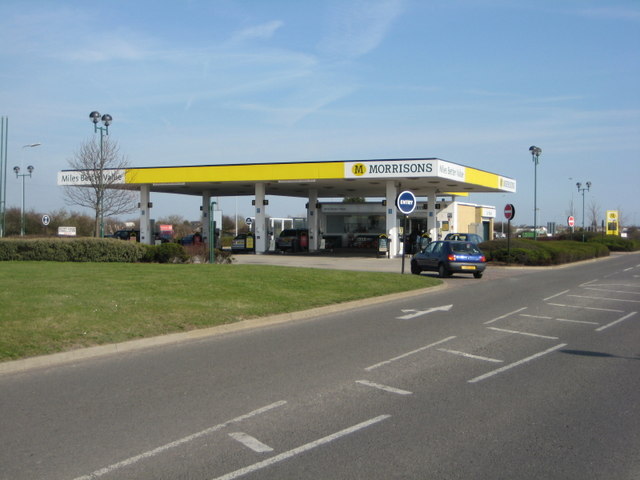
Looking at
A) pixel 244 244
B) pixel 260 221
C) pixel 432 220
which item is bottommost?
pixel 244 244

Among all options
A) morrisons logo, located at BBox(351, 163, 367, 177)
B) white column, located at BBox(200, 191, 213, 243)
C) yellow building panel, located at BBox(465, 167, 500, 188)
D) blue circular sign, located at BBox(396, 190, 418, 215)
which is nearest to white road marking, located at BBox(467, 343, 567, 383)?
blue circular sign, located at BBox(396, 190, 418, 215)

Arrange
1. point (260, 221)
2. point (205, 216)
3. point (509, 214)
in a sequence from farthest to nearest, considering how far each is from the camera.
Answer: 1. point (205, 216)
2. point (260, 221)
3. point (509, 214)

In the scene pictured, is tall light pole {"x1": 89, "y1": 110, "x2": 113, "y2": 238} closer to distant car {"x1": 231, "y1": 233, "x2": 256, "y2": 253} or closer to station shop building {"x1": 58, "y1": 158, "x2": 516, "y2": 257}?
station shop building {"x1": 58, "y1": 158, "x2": 516, "y2": 257}

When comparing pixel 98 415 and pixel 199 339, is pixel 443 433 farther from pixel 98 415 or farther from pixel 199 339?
pixel 199 339

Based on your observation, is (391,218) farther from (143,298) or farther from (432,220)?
(143,298)

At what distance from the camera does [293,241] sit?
149ft

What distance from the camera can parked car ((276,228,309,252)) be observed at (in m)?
45.2

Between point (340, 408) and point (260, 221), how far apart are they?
120ft

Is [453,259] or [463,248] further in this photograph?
[463,248]

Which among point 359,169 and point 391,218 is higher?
point 359,169

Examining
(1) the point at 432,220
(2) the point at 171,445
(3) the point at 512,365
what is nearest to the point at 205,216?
(1) the point at 432,220

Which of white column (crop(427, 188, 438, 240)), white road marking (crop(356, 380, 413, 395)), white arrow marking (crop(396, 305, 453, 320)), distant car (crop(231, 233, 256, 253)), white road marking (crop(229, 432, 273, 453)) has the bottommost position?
white road marking (crop(229, 432, 273, 453))

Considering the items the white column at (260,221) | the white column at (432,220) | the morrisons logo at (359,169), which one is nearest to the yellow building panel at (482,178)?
the white column at (432,220)

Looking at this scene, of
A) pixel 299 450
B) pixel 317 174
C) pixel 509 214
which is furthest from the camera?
pixel 317 174
